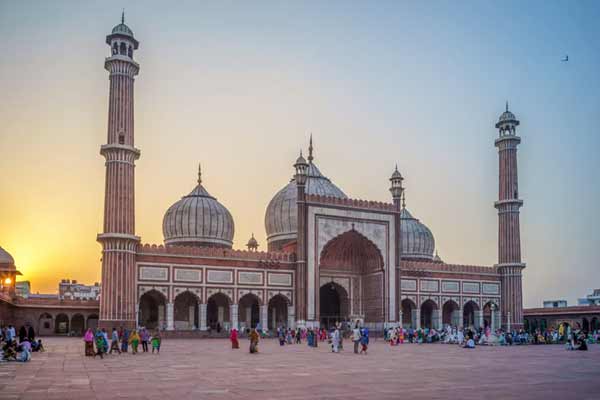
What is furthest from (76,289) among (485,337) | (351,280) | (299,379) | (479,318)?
(299,379)

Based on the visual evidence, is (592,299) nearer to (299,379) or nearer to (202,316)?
(202,316)

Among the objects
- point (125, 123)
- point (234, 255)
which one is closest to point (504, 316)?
point (234, 255)

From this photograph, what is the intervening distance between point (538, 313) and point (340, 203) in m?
20.1

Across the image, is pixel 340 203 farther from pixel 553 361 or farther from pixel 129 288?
pixel 553 361

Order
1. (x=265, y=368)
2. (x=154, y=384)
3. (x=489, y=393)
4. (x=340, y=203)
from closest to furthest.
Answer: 1. (x=489, y=393)
2. (x=154, y=384)
3. (x=265, y=368)
4. (x=340, y=203)

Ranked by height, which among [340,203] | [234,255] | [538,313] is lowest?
[538,313]

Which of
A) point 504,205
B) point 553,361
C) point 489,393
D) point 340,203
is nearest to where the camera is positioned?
point 489,393

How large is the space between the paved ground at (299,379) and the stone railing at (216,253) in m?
16.6

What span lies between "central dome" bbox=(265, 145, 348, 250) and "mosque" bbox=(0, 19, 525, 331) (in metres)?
0.09

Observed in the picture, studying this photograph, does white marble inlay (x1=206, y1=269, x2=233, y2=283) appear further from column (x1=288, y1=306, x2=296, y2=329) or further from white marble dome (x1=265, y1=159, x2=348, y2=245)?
white marble dome (x1=265, y1=159, x2=348, y2=245)

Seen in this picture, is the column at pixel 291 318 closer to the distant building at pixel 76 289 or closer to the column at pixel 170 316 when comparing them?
the column at pixel 170 316

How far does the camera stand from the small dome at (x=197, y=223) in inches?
1631

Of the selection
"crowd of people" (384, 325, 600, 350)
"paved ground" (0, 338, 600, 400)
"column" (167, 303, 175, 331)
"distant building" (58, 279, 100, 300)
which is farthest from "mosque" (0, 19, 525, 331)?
"distant building" (58, 279, 100, 300)

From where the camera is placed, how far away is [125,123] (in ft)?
111
